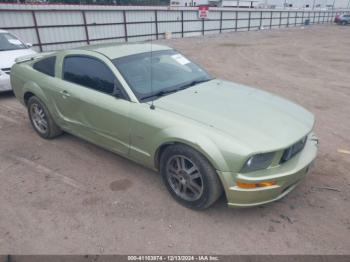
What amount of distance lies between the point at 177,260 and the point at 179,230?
345mm

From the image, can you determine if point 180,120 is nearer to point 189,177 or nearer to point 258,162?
point 189,177

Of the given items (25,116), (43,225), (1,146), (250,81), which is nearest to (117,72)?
(43,225)

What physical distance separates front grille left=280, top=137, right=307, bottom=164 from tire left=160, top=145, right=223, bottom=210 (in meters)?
0.68

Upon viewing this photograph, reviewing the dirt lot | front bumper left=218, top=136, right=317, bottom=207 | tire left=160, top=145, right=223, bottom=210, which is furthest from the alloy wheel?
front bumper left=218, top=136, right=317, bottom=207

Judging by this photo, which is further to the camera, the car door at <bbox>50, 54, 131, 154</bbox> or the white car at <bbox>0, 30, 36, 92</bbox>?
the white car at <bbox>0, 30, 36, 92</bbox>

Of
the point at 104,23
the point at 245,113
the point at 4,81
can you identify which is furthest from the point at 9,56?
the point at 104,23

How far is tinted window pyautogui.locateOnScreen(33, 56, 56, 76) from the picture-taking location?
4.27 metres

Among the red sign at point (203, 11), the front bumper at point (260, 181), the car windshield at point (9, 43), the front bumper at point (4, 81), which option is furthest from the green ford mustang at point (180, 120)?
the red sign at point (203, 11)

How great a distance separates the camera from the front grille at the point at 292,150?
9.00ft

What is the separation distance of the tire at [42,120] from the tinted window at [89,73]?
30.1 inches

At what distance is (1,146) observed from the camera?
4465 millimetres

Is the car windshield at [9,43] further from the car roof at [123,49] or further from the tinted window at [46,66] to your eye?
the car roof at [123,49]

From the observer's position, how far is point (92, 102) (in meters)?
3.58

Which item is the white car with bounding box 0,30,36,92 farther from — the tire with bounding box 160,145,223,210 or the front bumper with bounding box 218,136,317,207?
the front bumper with bounding box 218,136,317,207
